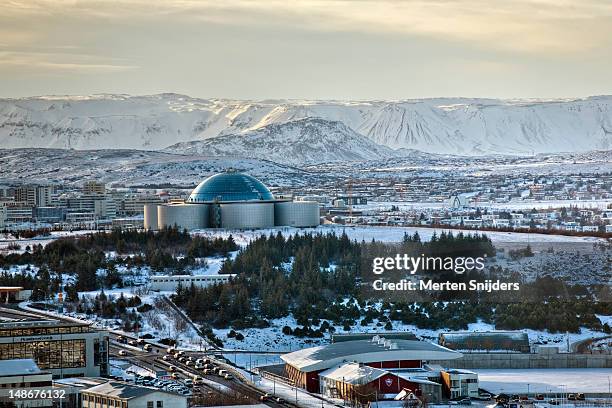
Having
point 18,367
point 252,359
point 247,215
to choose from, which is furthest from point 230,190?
point 18,367

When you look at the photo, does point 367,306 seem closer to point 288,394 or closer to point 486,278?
point 486,278

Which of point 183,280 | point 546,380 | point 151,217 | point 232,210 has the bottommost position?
point 546,380

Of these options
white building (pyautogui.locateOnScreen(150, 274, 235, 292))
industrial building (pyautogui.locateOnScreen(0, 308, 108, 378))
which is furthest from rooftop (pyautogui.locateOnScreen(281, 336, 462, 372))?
white building (pyautogui.locateOnScreen(150, 274, 235, 292))

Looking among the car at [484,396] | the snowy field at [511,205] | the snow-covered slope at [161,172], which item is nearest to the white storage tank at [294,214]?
the snowy field at [511,205]

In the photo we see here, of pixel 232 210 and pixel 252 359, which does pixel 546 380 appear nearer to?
pixel 252 359

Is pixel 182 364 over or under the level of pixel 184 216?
under

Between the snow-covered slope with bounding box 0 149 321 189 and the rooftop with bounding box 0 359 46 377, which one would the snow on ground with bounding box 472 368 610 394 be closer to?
the rooftop with bounding box 0 359 46 377
